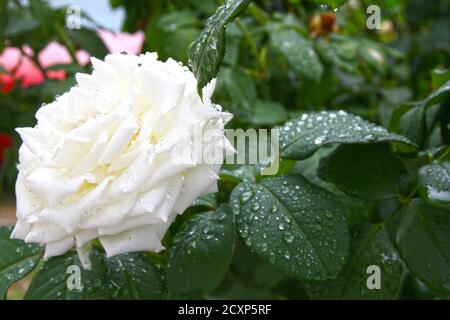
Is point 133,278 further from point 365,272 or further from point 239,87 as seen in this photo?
point 239,87

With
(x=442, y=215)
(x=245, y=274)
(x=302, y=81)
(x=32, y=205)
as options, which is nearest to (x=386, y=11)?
(x=302, y=81)

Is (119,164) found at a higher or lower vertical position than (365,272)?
higher

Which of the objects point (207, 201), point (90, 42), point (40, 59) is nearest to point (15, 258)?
point (207, 201)

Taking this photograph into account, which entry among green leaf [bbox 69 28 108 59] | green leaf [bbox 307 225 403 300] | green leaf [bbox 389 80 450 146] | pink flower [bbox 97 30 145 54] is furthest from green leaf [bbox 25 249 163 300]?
pink flower [bbox 97 30 145 54]

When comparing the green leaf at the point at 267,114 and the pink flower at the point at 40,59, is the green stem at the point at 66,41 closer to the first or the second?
the pink flower at the point at 40,59

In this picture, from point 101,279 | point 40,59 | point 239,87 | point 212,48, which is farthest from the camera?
point 40,59

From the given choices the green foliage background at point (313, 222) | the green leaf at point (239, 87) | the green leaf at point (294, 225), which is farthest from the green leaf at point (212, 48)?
the green leaf at point (239, 87)

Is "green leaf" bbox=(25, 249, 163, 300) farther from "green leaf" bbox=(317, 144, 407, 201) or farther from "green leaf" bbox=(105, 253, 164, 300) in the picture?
"green leaf" bbox=(317, 144, 407, 201)
